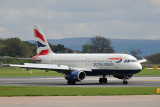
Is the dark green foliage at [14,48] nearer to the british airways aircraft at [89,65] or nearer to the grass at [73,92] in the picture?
the british airways aircraft at [89,65]

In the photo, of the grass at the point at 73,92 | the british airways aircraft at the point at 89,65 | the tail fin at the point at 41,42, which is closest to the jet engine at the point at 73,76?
the british airways aircraft at the point at 89,65

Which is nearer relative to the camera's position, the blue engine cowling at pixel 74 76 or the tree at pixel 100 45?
the blue engine cowling at pixel 74 76

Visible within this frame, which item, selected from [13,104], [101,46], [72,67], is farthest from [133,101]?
[101,46]

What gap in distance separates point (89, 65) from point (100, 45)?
117 metres

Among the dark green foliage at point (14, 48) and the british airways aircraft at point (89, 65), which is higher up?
the dark green foliage at point (14, 48)

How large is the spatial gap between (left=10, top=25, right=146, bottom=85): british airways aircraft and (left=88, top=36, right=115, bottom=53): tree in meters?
104

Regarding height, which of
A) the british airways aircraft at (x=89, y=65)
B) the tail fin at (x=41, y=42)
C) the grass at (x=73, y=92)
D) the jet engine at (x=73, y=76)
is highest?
the tail fin at (x=41, y=42)

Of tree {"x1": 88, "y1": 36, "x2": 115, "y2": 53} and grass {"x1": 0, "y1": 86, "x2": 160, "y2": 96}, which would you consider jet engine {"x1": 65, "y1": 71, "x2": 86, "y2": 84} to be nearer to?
grass {"x1": 0, "y1": 86, "x2": 160, "y2": 96}

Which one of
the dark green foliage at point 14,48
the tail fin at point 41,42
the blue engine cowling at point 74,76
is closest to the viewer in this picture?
the blue engine cowling at point 74,76

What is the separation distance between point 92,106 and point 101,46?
14798cm

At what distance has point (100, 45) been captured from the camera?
17650 centimetres

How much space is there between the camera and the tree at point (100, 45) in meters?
170

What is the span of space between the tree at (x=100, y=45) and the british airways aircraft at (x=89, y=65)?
104 meters

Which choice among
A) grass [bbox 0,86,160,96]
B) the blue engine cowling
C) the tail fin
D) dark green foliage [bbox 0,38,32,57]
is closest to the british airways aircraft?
the blue engine cowling
